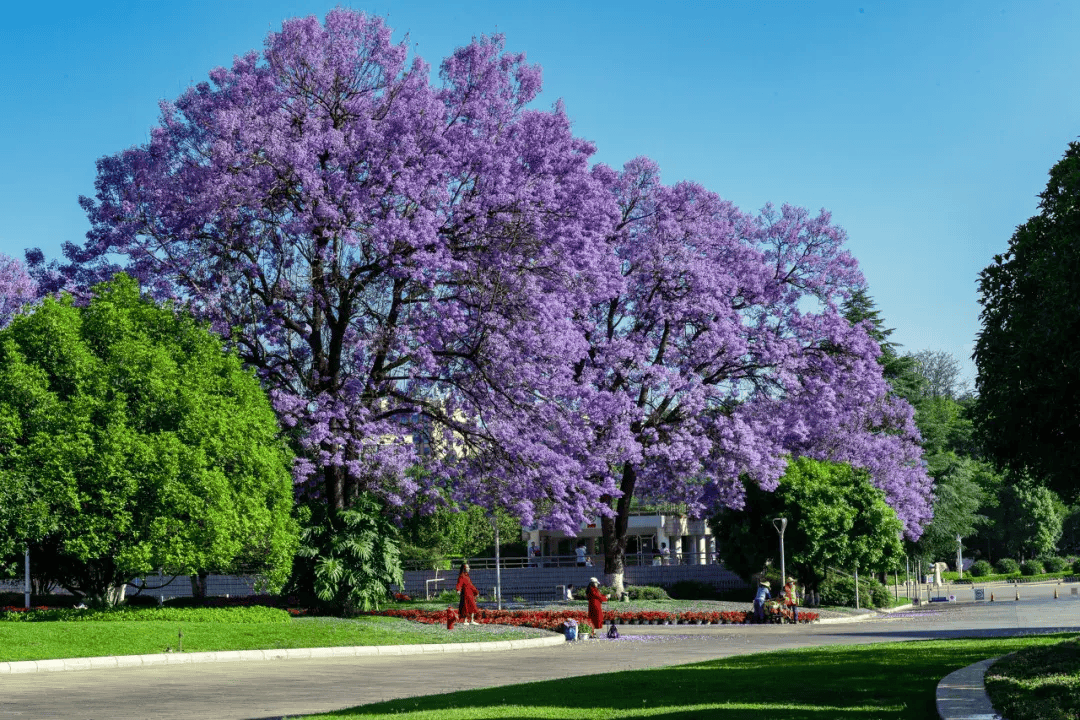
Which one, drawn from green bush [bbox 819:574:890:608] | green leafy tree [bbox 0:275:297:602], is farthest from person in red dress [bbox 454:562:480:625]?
green bush [bbox 819:574:890:608]

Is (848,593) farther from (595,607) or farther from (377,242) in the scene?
(377,242)

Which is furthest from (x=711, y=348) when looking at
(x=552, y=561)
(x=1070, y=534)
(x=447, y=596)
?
(x=1070, y=534)

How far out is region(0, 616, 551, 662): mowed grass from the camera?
21.3 metres

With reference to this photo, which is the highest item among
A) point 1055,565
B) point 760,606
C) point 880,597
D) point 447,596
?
point 760,606

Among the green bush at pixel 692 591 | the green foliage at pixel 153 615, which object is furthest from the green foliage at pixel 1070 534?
the green foliage at pixel 153 615

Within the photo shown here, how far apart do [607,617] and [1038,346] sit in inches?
779

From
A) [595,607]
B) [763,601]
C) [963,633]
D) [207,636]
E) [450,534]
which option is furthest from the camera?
[450,534]

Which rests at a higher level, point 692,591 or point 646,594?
point 646,594

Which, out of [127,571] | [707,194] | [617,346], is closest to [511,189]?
[617,346]

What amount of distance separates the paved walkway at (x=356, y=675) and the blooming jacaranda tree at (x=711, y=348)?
8068 mm

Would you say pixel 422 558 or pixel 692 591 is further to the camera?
pixel 422 558

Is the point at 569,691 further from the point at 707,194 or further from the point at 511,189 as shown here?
the point at 707,194

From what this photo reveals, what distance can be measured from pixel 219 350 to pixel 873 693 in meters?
20.1

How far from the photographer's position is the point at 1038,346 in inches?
612
